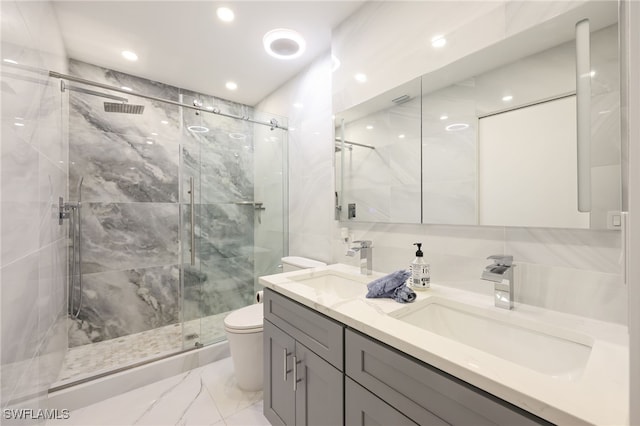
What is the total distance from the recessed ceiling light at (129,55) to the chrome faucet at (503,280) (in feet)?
9.32

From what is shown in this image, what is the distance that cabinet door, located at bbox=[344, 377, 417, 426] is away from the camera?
2.39 ft

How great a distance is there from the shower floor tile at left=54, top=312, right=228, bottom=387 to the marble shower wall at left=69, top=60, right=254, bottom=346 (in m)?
0.09

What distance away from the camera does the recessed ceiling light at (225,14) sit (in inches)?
62.3

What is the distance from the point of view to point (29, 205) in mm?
1076

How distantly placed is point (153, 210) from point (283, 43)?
1965mm

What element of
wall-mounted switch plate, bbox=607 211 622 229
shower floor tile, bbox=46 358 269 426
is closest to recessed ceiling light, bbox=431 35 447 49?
wall-mounted switch plate, bbox=607 211 622 229

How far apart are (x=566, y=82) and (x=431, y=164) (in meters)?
0.52

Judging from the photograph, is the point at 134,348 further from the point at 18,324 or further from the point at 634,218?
the point at 634,218

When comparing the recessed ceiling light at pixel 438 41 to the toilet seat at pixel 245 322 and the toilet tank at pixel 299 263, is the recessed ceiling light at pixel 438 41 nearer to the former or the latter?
the toilet tank at pixel 299 263

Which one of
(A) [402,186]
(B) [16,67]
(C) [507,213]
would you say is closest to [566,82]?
(C) [507,213]

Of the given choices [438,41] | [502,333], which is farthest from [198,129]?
[502,333]

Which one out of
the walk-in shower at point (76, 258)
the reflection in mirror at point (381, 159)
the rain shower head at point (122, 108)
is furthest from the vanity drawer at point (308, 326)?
the rain shower head at point (122, 108)

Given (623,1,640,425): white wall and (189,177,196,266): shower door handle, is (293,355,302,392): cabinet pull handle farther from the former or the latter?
(189,177,196,266): shower door handle

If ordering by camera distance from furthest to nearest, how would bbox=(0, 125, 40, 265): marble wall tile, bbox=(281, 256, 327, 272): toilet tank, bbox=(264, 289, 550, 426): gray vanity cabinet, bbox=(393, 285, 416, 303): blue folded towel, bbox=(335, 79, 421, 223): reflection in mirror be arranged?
bbox=(281, 256, 327, 272): toilet tank, bbox=(335, 79, 421, 223): reflection in mirror, bbox=(393, 285, 416, 303): blue folded towel, bbox=(0, 125, 40, 265): marble wall tile, bbox=(264, 289, 550, 426): gray vanity cabinet
